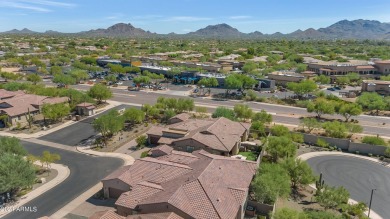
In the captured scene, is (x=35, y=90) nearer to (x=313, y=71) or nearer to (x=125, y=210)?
(x=125, y=210)

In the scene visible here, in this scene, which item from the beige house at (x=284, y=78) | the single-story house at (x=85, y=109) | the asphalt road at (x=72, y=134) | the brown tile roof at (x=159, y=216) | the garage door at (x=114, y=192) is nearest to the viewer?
the brown tile roof at (x=159, y=216)

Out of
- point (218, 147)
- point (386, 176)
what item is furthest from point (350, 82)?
point (218, 147)

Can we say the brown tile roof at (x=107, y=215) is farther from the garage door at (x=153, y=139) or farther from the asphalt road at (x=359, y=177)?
the asphalt road at (x=359, y=177)

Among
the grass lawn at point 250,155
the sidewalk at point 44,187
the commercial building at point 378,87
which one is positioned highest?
the commercial building at point 378,87

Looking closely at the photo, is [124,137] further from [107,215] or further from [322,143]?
[322,143]

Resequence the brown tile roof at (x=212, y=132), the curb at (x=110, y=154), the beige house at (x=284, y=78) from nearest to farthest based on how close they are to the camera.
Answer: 1. the brown tile roof at (x=212, y=132)
2. the curb at (x=110, y=154)
3. the beige house at (x=284, y=78)

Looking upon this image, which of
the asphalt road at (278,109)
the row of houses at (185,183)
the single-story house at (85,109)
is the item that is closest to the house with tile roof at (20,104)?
the single-story house at (85,109)
